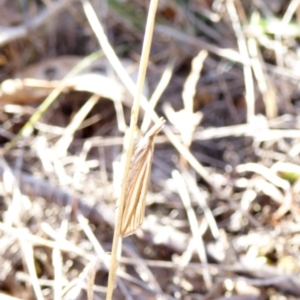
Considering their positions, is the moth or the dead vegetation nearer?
the moth

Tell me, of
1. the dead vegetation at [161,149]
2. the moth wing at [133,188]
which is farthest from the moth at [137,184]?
the dead vegetation at [161,149]

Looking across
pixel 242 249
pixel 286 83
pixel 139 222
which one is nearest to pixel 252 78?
pixel 286 83

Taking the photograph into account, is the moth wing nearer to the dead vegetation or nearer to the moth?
the moth

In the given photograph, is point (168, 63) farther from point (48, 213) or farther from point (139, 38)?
point (48, 213)

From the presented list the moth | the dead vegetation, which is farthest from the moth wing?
the dead vegetation

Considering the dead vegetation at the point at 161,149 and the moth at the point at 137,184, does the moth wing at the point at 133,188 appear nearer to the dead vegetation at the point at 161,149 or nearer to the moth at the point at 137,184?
the moth at the point at 137,184

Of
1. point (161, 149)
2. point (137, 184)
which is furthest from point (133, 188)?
point (161, 149)
